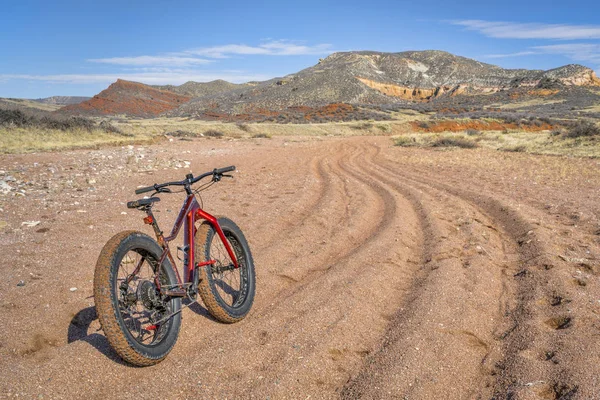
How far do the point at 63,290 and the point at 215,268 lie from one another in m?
1.74

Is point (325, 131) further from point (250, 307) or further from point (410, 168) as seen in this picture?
point (250, 307)

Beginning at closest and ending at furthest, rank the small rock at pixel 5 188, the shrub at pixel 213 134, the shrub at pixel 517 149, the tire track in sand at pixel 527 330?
the tire track in sand at pixel 527 330 < the small rock at pixel 5 188 < the shrub at pixel 517 149 < the shrub at pixel 213 134

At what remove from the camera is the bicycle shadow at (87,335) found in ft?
9.79

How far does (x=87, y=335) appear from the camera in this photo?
3.39 metres

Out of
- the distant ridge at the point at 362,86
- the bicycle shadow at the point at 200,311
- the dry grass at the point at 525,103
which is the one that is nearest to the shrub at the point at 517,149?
the bicycle shadow at the point at 200,311

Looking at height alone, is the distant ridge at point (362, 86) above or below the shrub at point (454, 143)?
above

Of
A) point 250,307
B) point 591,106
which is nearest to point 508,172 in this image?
point 250,307

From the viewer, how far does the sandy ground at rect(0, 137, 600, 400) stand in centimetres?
275

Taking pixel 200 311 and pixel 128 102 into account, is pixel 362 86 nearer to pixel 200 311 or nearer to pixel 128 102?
pixel 128 102

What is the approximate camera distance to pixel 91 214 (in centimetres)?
712

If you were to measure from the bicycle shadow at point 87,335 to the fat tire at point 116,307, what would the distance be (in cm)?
28

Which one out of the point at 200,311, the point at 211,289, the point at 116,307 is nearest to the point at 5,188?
the point at 200,311

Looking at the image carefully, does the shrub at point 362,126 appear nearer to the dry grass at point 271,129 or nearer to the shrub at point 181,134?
the dry grass at point 271,129

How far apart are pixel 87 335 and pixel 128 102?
9318 cm
